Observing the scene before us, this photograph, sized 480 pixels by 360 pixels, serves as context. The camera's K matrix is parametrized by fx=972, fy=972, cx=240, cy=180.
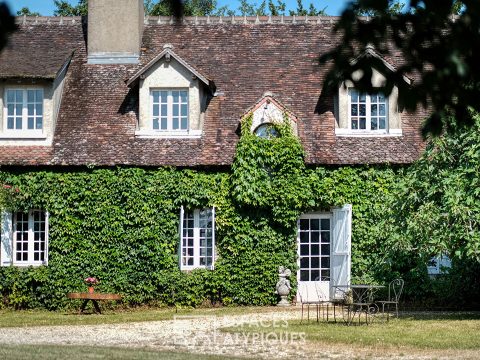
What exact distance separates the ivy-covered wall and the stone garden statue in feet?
→ 0.70

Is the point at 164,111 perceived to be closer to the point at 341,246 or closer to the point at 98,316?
the point at 341,246

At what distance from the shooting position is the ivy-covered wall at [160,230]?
23203 mm

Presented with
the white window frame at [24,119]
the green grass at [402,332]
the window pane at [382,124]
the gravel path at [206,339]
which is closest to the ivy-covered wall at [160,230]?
the white window frame at [24,119]

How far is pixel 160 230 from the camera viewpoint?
918 inches

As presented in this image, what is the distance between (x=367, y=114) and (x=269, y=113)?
2613 mm

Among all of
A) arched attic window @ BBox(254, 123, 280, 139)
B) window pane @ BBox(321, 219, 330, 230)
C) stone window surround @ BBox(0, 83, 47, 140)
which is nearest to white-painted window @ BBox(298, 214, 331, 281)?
window pane @ BBox(321, 219, 330, 230)

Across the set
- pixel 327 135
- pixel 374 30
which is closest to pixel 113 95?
pixel 327 135

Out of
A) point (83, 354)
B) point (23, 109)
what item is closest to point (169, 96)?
point (23, 109)

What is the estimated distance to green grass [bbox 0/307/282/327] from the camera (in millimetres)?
19844

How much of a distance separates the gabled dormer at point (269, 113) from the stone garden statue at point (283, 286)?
10.8ft

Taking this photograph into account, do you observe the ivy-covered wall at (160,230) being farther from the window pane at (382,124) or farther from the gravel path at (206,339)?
the gravel path at (206,339)

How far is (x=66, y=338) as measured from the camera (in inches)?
650

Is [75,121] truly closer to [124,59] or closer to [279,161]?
[124,59]

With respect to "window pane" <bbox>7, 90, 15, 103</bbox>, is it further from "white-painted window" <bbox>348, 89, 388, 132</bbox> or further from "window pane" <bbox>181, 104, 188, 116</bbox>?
"white-painted window" <bbox>348, 89, 388, 132</bbox>
